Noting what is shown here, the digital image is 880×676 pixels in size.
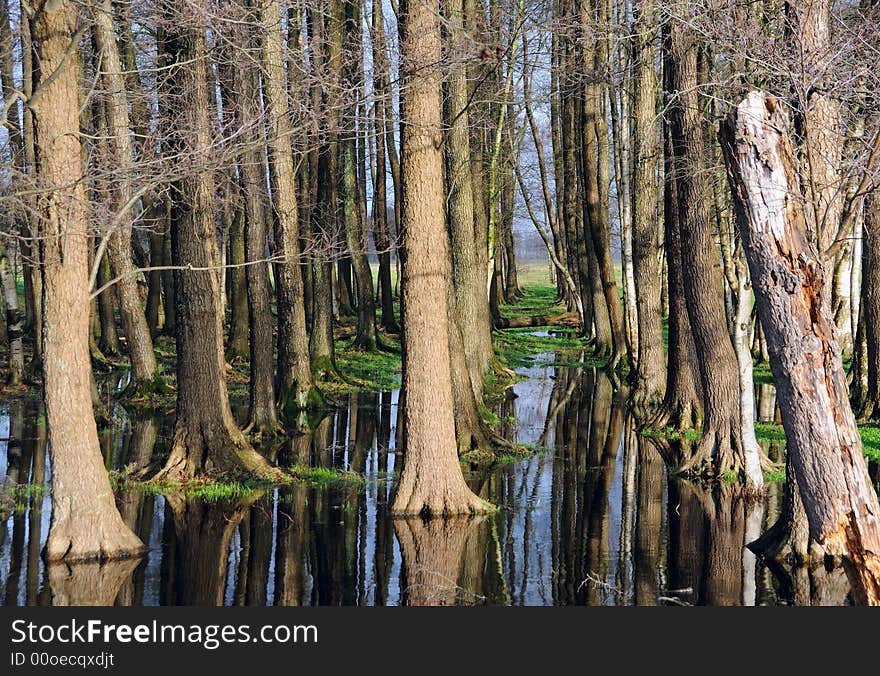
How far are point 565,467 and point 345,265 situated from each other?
26.6 metres

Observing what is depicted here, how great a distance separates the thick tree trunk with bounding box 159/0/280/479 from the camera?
15.0m

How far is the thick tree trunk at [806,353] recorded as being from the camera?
21.2 feet

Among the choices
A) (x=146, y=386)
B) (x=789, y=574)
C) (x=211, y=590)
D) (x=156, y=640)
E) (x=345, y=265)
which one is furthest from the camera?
(x=345, y=265)

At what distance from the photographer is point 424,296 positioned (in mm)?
12898

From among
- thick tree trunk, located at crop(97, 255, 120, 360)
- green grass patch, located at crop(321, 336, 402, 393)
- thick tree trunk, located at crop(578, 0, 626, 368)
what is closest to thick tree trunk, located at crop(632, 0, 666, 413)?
thick tree trunk, located at crop(578, 0, 626, 368)

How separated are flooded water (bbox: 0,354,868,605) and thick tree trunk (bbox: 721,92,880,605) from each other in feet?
7.94

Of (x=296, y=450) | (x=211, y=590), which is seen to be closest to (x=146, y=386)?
(x=296, y=450)

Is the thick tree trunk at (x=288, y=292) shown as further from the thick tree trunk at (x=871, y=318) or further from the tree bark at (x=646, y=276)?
the thick tree trunk at (x=871, y=318)

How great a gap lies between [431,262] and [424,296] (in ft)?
1.33

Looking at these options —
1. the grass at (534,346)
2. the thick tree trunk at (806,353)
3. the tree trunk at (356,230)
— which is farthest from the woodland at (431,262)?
the grass at (534,346)

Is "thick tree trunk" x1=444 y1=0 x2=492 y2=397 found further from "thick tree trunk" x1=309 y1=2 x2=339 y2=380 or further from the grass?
the grass

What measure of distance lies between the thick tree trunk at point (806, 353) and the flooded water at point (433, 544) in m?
2.42

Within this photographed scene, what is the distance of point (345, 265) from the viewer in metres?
41.5

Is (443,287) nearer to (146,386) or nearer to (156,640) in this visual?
(156,640)
